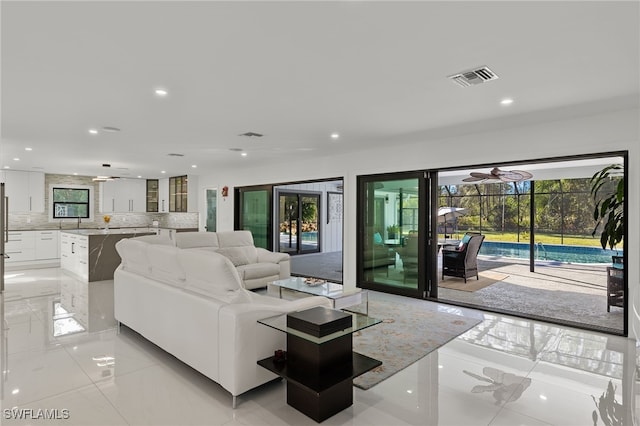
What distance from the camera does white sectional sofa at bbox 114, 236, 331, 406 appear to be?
8.26 ft

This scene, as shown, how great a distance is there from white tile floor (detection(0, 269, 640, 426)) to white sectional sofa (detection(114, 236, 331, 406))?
8.0 inches

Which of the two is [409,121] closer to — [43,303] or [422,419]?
[422,419]

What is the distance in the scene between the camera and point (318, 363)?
2.32 meters

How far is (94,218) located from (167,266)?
8706 mm

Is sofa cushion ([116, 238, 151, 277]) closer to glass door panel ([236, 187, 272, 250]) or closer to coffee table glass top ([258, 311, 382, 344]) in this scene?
coffee table glass top ([258, 311, 382, 344])

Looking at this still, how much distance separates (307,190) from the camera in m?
11.6

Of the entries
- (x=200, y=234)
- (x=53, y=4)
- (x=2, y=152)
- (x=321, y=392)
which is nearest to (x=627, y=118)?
(x=321, y=392)

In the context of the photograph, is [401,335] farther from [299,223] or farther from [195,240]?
[299,223]

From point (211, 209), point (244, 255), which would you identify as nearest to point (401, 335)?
point (244, 255)

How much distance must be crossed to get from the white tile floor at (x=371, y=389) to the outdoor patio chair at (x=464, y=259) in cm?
310

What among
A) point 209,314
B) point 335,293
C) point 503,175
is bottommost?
point 335,293

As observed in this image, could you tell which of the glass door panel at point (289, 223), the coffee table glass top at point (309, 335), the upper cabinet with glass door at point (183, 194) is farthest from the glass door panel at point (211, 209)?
the coffee table glass top at point (309, 335)

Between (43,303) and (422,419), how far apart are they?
5551 mm

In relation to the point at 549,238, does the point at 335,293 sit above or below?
below
